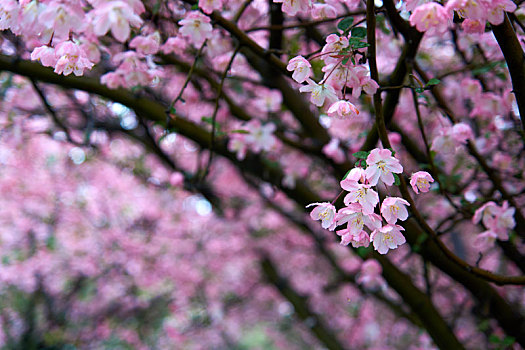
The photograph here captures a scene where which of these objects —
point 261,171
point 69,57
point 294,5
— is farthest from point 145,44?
point 261,171

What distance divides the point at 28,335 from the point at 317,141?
4.19 m

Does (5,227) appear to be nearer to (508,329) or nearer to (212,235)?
(212,235)

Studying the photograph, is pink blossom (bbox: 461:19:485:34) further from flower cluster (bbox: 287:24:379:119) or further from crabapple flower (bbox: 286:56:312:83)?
crabapple flower (bbox: 286:56:312:83)

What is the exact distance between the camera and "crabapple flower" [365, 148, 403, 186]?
0.94 metres

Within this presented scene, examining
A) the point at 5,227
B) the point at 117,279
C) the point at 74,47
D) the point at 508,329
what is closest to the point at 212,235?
the point at 117,279

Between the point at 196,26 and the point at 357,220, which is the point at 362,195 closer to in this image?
the point at 357,220

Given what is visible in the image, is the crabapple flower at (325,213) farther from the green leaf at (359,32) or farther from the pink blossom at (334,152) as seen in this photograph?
the pink blossom at (334,152)

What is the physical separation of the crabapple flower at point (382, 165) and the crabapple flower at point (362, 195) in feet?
0.07

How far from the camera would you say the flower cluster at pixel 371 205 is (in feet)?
3.05

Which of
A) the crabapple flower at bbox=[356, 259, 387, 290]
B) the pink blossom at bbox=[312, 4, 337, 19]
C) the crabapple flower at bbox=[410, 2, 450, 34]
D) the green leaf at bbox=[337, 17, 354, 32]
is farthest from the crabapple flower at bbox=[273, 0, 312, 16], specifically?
the crabapple flower at bbox=[356, 259, 387, 290]

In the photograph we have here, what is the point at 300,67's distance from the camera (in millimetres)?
1108

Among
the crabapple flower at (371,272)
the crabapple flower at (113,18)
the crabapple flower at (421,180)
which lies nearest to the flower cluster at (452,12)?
the crabapple flower at (421,180)

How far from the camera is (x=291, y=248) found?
5.23m

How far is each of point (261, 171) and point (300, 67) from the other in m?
1.62
